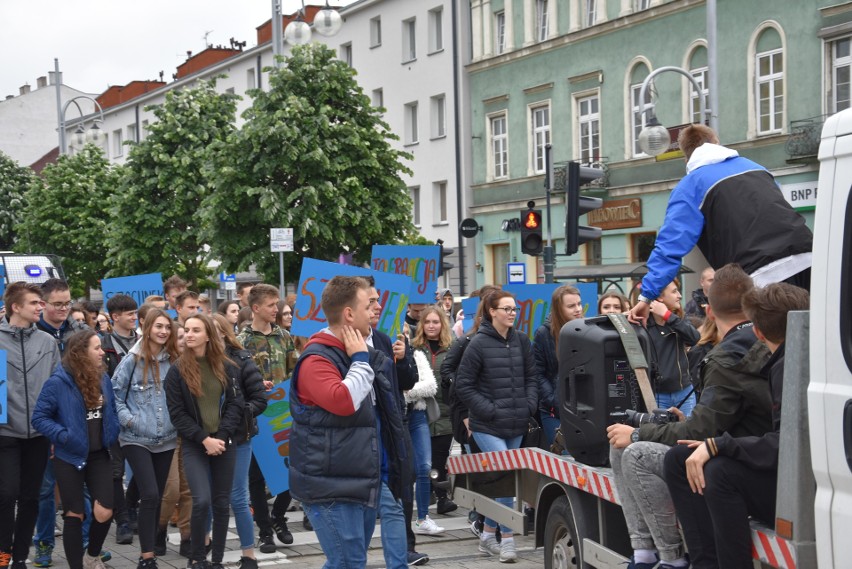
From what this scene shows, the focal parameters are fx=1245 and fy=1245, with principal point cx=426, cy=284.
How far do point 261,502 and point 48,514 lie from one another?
1637 mm

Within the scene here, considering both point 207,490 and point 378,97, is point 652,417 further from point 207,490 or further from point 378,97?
point 378,97

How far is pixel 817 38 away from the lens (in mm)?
27969

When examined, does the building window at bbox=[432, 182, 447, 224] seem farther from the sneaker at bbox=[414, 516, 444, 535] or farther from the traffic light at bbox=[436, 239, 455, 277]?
the sneaker at bbox=[414, 516, 444, 535]

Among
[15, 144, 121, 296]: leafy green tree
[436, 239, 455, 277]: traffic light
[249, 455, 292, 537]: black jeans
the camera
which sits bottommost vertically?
[249, 455, 292, 537]: black jeans

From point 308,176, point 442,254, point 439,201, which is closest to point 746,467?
point 442,254

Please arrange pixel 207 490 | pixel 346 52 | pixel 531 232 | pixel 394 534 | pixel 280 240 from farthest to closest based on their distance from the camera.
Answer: pixel 346 52 < pixel 280 240 < pixel 531 232 < pixel 207 490 < pixel 394 534

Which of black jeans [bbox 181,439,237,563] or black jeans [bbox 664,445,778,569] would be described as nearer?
black jeans [bbox 664,445,778,569]

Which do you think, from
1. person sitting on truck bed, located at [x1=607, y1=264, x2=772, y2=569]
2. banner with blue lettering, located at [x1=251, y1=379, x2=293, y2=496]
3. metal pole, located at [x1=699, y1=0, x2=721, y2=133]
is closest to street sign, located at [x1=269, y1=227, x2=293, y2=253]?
metal pole, located at [x1=699, y1=0, x2=721, y2=133]

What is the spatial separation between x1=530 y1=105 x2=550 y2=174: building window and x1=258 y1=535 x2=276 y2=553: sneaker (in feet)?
95.5

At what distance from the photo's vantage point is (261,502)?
9.99 meters

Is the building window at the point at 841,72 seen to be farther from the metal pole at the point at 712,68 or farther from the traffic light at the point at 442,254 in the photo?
the traffic light at the point at 442,254

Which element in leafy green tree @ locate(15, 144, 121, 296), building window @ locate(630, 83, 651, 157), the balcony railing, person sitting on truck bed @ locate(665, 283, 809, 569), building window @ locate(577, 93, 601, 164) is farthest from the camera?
leafy green tree @ locate(15, 144, 121, 296)

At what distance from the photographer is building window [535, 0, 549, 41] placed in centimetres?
3788

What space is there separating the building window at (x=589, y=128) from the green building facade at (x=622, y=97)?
45mm
